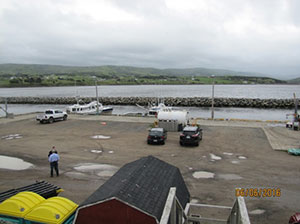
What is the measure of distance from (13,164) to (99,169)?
577cm

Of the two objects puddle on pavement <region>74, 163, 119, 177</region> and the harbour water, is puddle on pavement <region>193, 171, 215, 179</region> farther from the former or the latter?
the harbour water

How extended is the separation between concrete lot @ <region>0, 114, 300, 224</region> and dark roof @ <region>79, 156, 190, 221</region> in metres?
3.97

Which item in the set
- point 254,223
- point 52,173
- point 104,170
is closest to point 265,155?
point 254,223

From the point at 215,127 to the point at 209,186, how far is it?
16.4 metres

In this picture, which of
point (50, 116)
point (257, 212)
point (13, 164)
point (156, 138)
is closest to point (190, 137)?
point (156, 138)

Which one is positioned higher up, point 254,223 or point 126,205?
point 126,205

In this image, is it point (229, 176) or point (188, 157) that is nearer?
point (229, 176)

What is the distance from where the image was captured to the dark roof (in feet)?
18.2

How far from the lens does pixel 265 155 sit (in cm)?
1780

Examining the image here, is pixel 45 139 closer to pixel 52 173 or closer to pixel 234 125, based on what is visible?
pixel 52 173

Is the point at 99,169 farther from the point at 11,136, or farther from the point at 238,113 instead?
the point at 238,113

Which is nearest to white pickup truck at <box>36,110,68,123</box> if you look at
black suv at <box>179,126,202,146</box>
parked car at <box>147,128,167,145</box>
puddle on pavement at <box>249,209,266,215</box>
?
parked car at <box>147,128,167,145</box>

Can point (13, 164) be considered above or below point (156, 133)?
below

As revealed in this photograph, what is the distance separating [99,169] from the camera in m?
14.7
